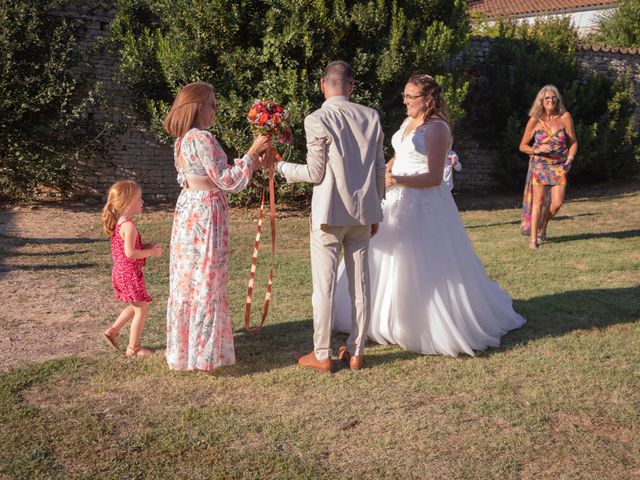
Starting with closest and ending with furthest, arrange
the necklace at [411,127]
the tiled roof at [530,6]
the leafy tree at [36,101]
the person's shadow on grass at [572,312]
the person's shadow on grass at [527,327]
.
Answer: the person's shadow on grass at [527,327]
the necklace at [411,127]
the person's shadow on grass at [572,312]
the leafy tree at [36,101]
the tiled roof at [530,6]

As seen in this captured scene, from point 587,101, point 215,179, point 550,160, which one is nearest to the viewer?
point 215,179

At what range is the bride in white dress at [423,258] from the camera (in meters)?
5.33

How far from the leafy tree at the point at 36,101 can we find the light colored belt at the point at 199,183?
887 cm

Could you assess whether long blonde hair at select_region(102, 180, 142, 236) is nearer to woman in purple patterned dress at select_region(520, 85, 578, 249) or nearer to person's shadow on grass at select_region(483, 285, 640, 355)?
person's shadow on grass at select_region(483, 285, 640, 355)

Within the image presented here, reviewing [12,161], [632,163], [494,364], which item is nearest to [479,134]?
[632,163]

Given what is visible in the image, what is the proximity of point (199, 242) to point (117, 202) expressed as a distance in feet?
2.48

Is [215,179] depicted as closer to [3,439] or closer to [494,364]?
[3,439]

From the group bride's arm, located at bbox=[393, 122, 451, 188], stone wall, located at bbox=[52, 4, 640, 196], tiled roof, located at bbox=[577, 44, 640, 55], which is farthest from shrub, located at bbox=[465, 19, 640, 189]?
bride's arm, located at bbox=[393, 122, 451, 188]

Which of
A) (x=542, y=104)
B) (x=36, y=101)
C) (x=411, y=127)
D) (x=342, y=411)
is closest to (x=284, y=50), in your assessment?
(x=36, y=101)

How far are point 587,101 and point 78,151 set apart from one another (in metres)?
11.8

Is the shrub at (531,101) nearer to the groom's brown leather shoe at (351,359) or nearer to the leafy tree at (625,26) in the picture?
the leafy tree at (625,26)

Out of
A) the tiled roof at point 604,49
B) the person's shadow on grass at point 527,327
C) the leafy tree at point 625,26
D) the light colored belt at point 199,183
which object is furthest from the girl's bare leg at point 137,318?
the leafy tree at point 625,26

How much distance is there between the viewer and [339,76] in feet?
15.1

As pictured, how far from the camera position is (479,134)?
1759 centimetres
